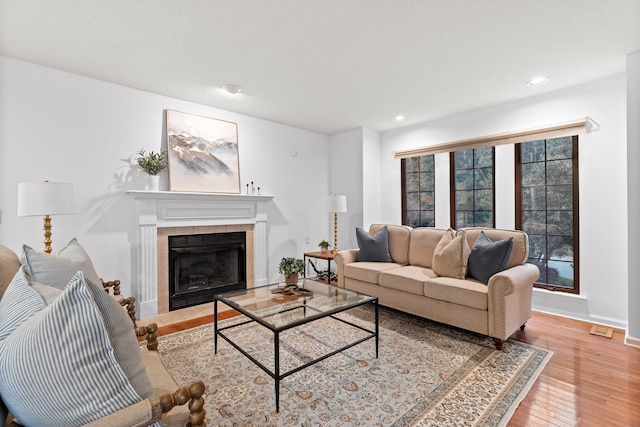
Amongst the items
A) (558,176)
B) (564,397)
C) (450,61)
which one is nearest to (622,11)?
(450,61)

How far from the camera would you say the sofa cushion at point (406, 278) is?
3.05m

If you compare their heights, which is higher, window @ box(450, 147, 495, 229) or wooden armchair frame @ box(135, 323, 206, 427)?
window @ box(450, 147, 495, 229)

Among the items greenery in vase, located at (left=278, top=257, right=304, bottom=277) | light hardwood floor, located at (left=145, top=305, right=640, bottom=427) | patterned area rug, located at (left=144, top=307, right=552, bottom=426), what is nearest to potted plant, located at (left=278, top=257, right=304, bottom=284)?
greenery in vase, located at (left=278, top=257, right=304, bottom=277)

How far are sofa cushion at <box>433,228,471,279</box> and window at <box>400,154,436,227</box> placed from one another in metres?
1.55

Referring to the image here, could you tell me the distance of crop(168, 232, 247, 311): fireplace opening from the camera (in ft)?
12.1

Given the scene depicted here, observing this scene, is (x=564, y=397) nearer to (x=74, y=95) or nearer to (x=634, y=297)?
(x=634, y=297)

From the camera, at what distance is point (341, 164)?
529 centimetres

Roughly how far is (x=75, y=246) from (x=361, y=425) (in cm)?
192

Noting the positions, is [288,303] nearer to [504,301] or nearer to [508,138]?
[504,301]

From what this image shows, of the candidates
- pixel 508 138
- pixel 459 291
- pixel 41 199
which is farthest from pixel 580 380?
pixel 41 199

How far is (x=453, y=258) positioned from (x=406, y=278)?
0.50 m

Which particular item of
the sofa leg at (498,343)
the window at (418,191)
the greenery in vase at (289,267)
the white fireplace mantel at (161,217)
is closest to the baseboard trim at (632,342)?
the sofa leg at (498,343)

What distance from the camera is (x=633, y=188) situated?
2.71 meters

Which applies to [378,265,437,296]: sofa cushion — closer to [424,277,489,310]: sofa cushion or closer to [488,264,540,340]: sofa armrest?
[424,277,489,310]: sofa cushion
